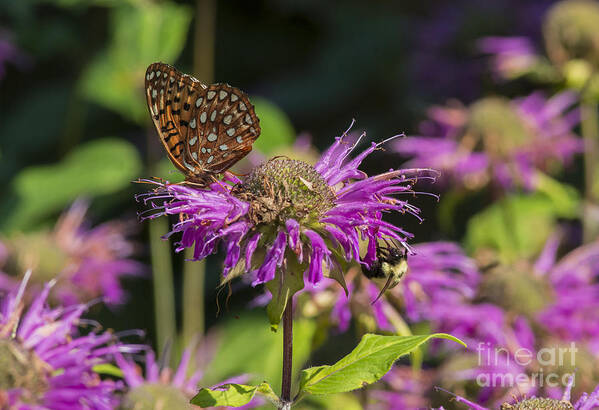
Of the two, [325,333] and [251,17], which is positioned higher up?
[251,17]

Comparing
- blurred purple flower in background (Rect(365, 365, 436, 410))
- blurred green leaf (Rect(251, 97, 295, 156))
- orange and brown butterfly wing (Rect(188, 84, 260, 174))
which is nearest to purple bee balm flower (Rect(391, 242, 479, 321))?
blurred purple flower in background (Rect(365, 365, 436, 410))

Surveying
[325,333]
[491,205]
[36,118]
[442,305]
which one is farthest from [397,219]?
[36,118]

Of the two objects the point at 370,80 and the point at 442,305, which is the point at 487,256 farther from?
the point at 370,80

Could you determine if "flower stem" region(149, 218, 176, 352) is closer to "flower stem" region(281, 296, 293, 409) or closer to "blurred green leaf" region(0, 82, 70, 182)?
"blurred green leaf" region(0, 82, 70, 182)

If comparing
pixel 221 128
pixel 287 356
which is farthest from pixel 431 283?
pixel 287 356

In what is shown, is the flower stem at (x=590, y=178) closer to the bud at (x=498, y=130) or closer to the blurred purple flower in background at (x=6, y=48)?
the bud at (x=498, y=130)

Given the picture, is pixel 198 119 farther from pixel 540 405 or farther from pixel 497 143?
pixel 497 143
